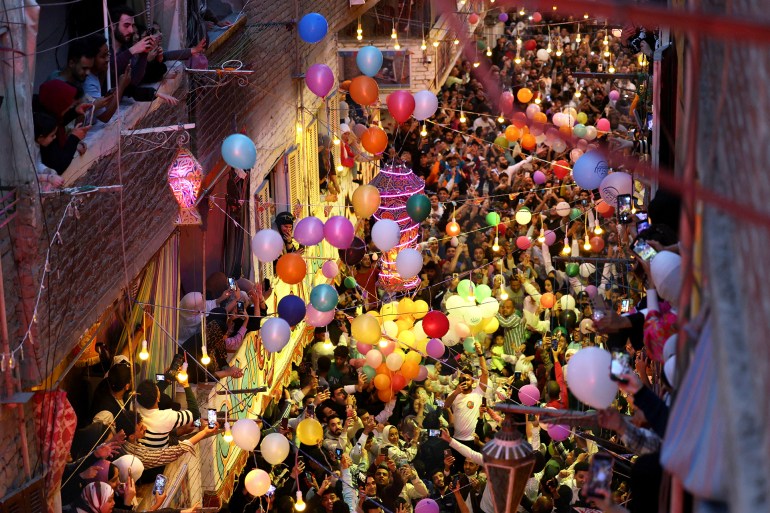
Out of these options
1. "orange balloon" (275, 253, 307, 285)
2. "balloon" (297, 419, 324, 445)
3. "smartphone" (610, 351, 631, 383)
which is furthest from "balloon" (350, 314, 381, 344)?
"smartphone" (610, 351, 631, 383)

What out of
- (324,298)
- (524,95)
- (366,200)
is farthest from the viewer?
(524,95)

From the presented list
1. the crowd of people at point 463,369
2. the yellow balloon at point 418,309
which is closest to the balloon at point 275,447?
the crowd of people at point 463,369

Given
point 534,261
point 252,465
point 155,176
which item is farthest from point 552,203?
point 155,176

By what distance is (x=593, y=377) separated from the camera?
17.1ft

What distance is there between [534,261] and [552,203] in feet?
6.34

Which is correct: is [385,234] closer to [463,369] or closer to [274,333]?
[274,333]

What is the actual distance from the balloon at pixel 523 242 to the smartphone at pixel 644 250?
10.9 metres

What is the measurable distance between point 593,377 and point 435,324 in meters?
8.20

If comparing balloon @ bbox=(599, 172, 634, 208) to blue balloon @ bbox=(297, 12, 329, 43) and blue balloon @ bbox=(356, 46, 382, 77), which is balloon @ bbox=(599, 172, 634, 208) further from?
blue balloon @ bbox=(297, 12, 329, 43)

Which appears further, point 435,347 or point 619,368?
point 435,347

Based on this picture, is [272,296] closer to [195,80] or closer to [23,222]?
[195,80]

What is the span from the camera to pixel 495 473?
5.40 m

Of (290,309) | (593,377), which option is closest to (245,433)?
(290,309)

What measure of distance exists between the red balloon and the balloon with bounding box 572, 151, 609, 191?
313 centimetres
